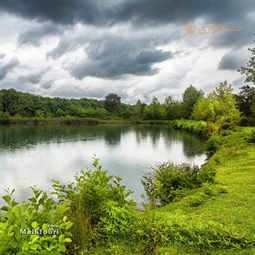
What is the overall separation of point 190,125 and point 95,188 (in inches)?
2205

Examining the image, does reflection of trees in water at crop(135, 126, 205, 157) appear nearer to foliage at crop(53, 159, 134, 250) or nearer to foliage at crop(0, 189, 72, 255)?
foliage at crop(53, 159, 134, 250)

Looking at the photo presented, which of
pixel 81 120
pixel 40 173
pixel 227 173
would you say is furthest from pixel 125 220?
pixel 81 120

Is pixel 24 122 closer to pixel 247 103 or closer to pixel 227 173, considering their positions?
pixel 247 103

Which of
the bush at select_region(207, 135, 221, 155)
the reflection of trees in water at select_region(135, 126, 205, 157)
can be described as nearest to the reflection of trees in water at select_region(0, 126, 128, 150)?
the reflection of trees in water at select_region(135, 126, 205, 157)

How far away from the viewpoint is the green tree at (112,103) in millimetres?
137750

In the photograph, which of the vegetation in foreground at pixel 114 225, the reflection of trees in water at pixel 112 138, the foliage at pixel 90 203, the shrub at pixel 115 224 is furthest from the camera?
the reflection of trees in water at pixel 112 138

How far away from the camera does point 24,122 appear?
95062mm

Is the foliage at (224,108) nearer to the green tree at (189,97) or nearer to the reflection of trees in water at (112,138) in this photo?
the reflection of trees in water at (112,138)

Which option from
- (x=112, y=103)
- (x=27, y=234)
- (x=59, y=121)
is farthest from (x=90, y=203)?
(x=112, y=103)

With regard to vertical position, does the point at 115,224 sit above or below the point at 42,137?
above

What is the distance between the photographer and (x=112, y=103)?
138 m

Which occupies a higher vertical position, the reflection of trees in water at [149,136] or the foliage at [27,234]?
the foliage at [27,234]

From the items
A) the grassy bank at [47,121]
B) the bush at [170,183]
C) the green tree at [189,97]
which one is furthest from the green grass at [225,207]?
the grassy bank at [47,121]

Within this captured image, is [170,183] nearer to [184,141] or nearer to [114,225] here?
[114,225]
